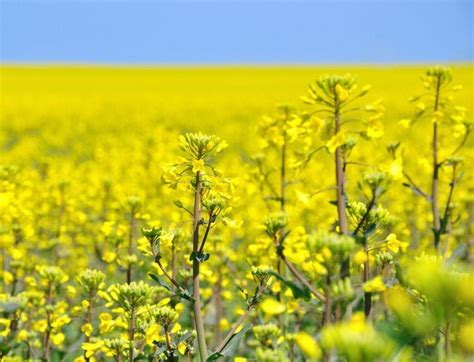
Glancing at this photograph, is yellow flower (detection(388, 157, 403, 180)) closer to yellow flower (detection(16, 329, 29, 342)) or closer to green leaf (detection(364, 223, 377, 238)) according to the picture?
green leaf (detection(364, 223, 377, 238))

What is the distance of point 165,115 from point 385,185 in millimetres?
19357

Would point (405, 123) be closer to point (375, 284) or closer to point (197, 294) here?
point (197, 294)

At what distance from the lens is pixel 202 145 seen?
2.20m

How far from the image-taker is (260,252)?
11.0 ft

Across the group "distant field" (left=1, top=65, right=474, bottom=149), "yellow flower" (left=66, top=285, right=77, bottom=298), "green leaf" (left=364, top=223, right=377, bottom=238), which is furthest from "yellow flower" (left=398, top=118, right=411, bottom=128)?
"distant field" (left=1, top=65, right=474, bottom=149)

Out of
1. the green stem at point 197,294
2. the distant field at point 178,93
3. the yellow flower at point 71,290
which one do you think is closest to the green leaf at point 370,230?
the green stem at point 197,294

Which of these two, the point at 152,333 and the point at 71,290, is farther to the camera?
the point at 71,290

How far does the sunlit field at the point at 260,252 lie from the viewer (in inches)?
60.5

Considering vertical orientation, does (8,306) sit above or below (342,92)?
below

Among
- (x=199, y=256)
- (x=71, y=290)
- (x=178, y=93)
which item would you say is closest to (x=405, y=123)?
(x=199, y=256)

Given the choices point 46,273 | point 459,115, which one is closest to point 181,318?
Result: point 46,273

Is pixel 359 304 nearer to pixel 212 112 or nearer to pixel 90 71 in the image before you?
pixel 212 112

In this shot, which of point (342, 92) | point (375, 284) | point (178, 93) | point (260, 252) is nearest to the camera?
point (375, 284)

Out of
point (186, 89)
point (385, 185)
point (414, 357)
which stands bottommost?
point (414, 357)
